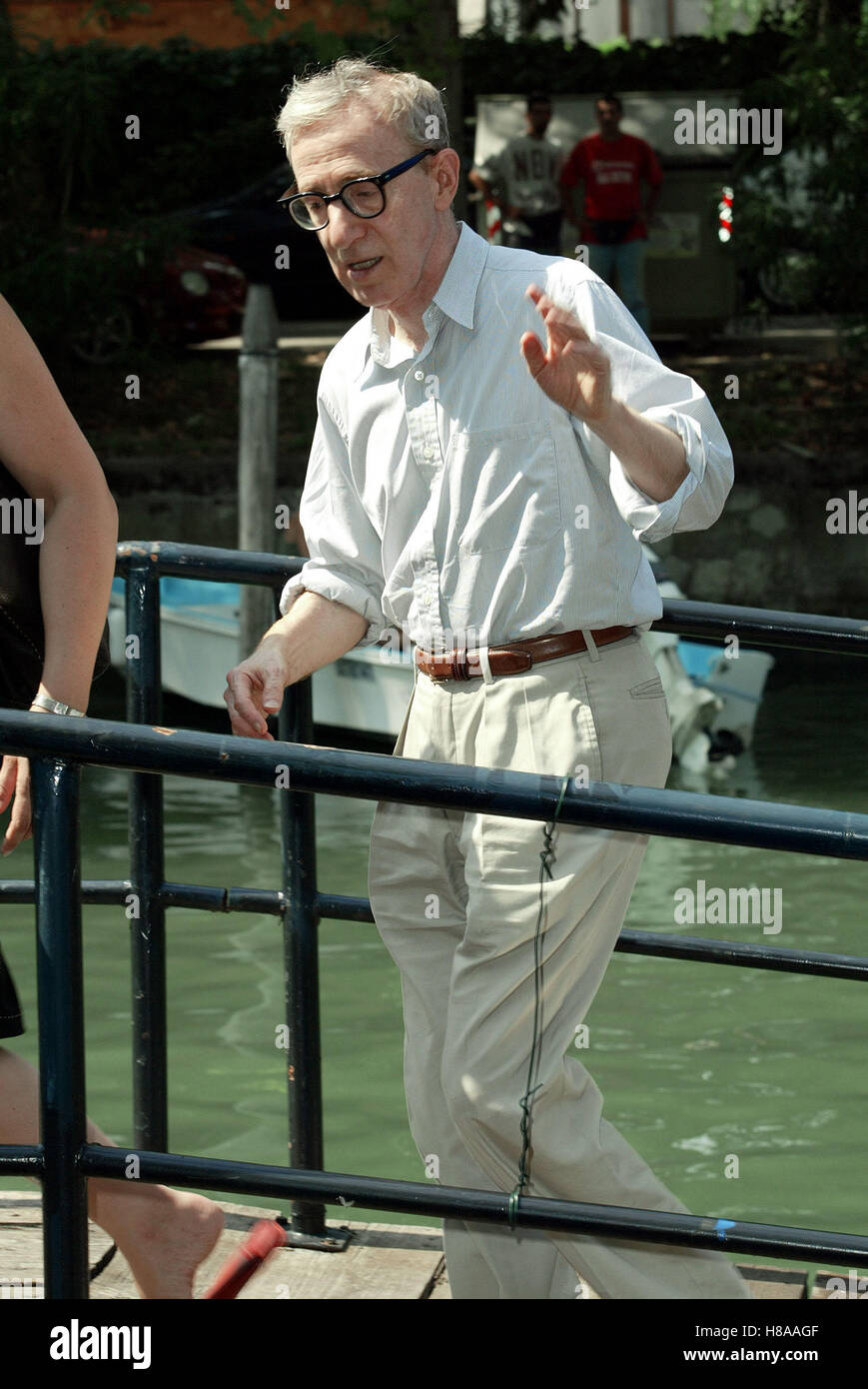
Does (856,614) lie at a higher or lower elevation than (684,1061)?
higher

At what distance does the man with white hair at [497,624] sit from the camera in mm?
2467

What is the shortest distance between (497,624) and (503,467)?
0.68ft

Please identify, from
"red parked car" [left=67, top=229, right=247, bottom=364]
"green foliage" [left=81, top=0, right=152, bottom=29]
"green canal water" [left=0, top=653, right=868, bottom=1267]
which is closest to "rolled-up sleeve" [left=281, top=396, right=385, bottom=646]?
"green canal water" [left=0, top=653, right=868, bottom=1267]

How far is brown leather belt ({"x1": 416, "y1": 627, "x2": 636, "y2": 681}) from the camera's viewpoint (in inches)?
100

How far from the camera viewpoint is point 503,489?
8.39ft

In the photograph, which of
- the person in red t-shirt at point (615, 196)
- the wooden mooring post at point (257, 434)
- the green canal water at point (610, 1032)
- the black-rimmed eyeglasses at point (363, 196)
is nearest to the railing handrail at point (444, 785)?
the black-rimmed eyeglasses at point (363, 196)

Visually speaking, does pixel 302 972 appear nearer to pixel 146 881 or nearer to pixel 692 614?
pixel 146 881

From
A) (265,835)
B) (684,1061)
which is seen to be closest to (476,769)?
(684,1061)

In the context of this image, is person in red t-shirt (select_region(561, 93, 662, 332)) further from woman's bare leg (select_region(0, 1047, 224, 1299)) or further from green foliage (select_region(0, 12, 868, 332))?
woman's bare leg (select_region(0, 1047, 224, 1299))

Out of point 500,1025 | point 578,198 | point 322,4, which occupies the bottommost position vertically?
point 500,1025

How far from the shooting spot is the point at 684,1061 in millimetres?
5789

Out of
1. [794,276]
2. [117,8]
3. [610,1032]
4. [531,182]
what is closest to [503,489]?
[610,1032]
